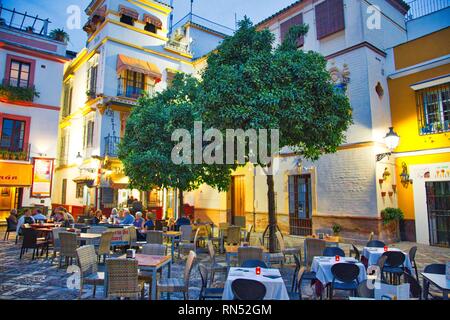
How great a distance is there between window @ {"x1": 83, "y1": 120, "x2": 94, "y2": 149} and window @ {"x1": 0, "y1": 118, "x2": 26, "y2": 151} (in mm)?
3270

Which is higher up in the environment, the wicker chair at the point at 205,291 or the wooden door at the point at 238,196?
the wooden door at the point at 238,196

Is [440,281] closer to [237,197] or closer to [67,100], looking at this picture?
[237,197]

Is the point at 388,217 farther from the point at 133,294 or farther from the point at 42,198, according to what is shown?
the point at 42,198

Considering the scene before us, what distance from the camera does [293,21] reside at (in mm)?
14617

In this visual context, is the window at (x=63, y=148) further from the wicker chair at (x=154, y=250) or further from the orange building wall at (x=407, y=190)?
the orange building wall at (x=407, y=190)

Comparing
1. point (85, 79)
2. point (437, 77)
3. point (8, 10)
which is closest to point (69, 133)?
point (85, 79)

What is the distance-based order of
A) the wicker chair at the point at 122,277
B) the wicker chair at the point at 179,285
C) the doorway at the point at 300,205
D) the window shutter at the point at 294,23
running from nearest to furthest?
1. the wicker chair at the point at 122,277
2. the wicker chair at the point at 179,285
3. the doorway at the point at 300,205
4. the window shutter at the point at 294,23

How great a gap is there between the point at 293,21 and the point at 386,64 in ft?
15.2

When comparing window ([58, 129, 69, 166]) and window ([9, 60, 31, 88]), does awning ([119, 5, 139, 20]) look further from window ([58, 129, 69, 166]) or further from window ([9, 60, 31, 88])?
window ([58, 129, 69, 166])

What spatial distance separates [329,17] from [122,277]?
43.1 feet

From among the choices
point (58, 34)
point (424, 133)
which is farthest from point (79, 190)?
point (424, 133)

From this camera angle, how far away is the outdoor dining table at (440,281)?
4.07m

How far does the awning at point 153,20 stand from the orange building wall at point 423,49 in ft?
44.6

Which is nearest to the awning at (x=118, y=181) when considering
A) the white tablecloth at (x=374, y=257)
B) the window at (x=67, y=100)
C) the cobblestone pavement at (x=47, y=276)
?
the cobblestone pavement at (x=47, y=276)
